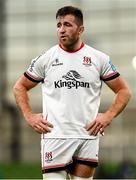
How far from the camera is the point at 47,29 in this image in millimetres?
44094

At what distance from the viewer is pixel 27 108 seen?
25.3ft

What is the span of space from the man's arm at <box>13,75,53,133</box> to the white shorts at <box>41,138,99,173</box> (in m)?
0.15

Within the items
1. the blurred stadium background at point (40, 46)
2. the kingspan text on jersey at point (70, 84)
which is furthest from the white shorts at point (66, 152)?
the blurred stadium background at point (40, 46)

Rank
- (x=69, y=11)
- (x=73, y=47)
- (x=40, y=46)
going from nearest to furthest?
(x=69, y=11) → (x=73, y=47) → (x=40, y=46)

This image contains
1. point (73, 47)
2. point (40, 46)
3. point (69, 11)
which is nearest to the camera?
point (69, 11)

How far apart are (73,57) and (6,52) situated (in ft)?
116

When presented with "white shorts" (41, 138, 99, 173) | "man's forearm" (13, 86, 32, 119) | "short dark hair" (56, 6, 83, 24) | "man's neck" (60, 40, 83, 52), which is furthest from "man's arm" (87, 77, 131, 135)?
"short dark hair" (56, 6, 83, 24)

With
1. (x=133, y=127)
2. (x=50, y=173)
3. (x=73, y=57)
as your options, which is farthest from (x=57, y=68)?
(x=133, y=127)

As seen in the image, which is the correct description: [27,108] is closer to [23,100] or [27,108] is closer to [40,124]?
[23,100]

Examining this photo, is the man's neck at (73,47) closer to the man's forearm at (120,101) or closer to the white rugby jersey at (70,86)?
the white rugby jersey at (70,86)

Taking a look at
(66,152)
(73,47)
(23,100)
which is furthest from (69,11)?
(66,152)

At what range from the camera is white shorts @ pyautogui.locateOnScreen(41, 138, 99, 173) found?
7.61 m

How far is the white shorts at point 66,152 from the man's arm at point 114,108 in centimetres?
14

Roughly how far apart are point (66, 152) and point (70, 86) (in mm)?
573
